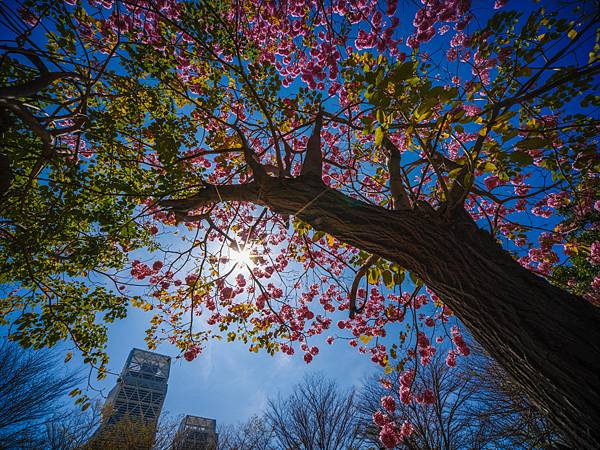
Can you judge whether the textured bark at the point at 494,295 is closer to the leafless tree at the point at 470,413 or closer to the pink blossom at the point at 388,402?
the pink blossom at the point at 388,402

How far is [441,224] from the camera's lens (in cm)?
173

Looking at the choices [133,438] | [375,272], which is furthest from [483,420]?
[133,438]


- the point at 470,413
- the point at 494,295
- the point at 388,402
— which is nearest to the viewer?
the point at 494,295

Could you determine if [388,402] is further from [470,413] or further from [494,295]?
[470,413]

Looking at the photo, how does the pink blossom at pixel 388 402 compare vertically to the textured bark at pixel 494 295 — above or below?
below

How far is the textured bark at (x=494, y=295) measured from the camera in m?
1.09

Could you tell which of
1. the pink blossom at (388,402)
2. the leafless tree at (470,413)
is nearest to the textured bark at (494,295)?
the pink blossom at (388,402)

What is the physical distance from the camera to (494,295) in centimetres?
135

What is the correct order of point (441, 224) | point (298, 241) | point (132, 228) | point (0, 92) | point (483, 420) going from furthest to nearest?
point (483, 420), point (298, 241), point (132, 228), point (0, 92), point (441, 224)

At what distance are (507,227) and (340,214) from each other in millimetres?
3312

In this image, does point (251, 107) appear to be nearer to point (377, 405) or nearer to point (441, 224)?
point (441, 224)

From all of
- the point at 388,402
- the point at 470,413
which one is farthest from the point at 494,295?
the point at 470,413

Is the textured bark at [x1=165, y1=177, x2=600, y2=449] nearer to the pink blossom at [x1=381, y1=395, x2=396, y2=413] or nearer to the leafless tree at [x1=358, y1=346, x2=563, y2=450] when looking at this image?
the pink blossom at [x1=381, y1=395, x2=396, y2=413]

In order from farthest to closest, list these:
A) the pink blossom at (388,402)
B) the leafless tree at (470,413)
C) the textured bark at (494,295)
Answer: the leafless tree at (470,413) → the pink blossom at (388,402) → the textured bark at (494,295)
